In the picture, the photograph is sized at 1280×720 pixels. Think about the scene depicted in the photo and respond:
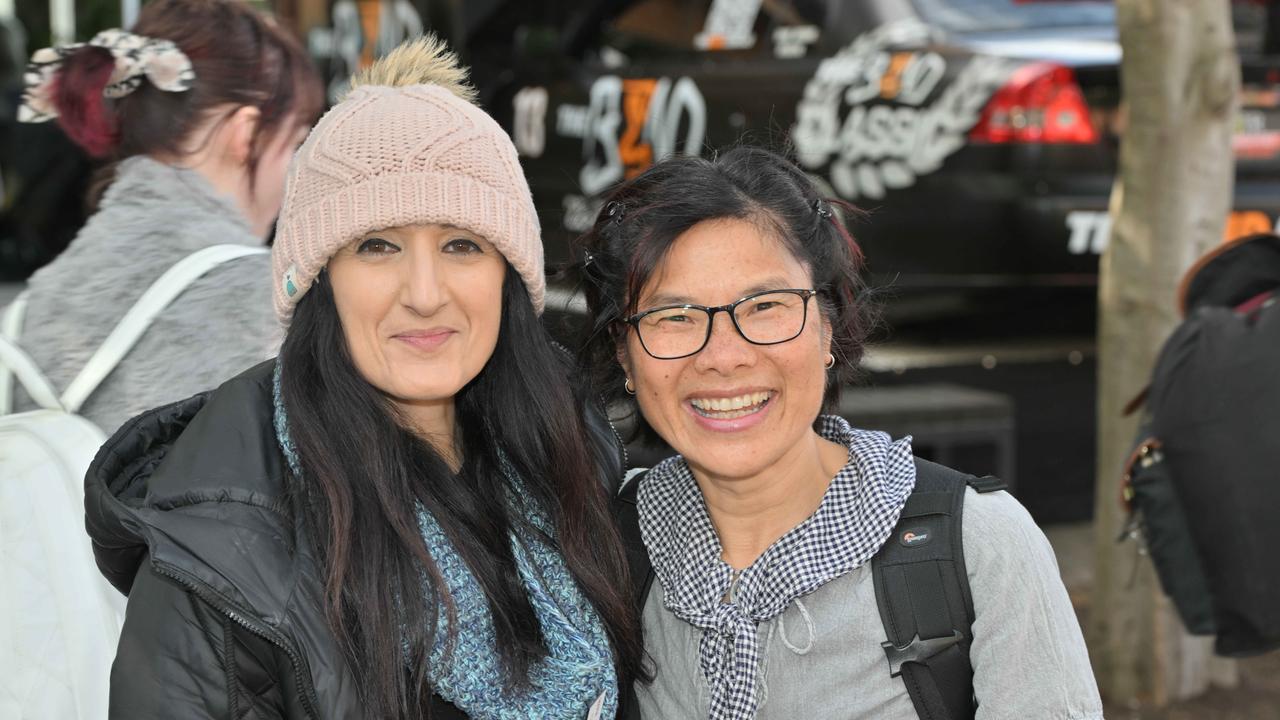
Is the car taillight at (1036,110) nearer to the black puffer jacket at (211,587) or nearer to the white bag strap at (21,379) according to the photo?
the white bag strap at (21,379)

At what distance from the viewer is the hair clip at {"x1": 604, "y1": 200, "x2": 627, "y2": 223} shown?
7.89 ft

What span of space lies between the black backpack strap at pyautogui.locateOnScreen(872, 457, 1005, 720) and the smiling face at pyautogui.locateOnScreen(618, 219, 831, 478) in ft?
0.82

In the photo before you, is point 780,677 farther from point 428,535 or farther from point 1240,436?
point 1240,436

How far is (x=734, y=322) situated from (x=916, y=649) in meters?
0.54

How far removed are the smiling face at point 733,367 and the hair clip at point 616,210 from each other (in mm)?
128

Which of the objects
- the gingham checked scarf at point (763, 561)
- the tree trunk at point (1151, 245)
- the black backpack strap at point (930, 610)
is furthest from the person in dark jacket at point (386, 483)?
the tree trunk at point (1151, 245)

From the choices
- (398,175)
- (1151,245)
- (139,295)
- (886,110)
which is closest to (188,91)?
(139,295)

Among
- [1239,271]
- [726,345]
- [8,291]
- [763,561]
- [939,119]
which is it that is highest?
[726,345]

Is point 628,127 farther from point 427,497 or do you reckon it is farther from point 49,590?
point 49,590

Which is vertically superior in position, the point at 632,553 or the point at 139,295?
the point at 139,295

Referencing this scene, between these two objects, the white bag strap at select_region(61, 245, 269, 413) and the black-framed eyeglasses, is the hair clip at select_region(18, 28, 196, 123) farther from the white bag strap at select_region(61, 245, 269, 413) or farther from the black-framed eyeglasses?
the black-framed eyeglasses

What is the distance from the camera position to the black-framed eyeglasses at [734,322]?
227cm

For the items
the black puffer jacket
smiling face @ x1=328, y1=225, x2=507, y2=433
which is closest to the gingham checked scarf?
smiling face @ x1=328, y1=225, x2=507, y2=433

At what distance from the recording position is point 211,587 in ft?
6.08
